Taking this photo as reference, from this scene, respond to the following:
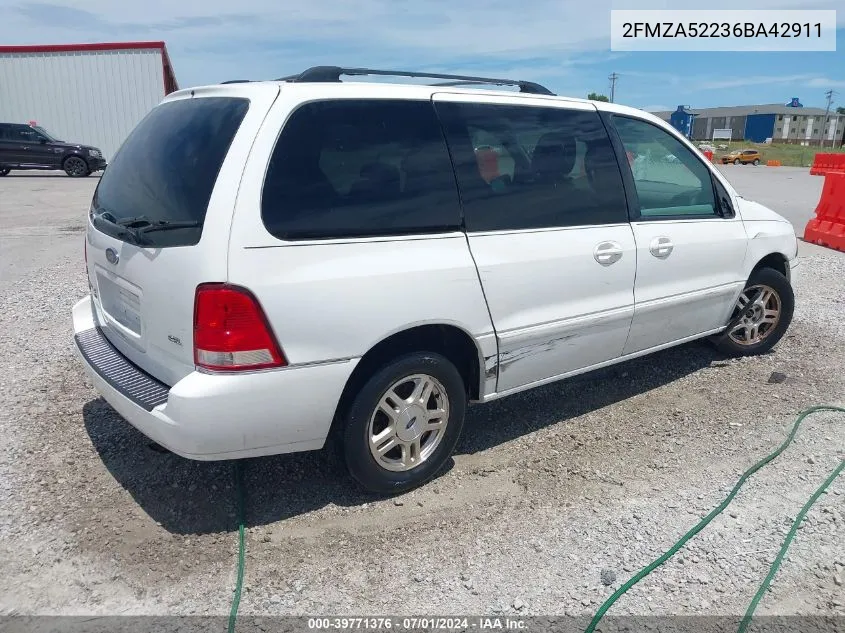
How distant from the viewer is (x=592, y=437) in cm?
406

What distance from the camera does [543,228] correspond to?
362 cm

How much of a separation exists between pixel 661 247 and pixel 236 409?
9.06ft

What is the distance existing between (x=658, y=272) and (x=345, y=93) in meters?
2.25

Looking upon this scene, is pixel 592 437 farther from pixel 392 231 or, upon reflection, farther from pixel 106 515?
pixel 106 515

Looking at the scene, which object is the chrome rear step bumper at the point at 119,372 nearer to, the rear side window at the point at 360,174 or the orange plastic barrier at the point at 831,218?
the rear side window at the point at 360,174

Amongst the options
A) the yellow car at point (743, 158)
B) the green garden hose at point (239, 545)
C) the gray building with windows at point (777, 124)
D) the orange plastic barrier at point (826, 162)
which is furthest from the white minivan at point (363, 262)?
the gray building with windows at point (777, 124)

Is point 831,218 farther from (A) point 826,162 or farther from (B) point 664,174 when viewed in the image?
(A) point 826,162

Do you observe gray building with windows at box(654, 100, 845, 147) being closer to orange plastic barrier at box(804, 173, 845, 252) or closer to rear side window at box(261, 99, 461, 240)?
orange plastic barrier at box(804, 173, 845, 252)

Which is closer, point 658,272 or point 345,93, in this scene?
point 345,93

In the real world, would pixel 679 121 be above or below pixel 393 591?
above

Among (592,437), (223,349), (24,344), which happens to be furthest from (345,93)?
(24,344)

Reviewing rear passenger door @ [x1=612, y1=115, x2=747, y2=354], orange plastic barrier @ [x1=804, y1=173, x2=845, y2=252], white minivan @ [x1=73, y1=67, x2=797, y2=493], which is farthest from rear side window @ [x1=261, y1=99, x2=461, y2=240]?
orange plastic barrier @ [x1=804, y1=173, x2=845, y2=252]

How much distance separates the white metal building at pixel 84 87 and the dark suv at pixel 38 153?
463 centimetres

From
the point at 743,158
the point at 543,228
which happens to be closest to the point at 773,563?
the point at 543,228
